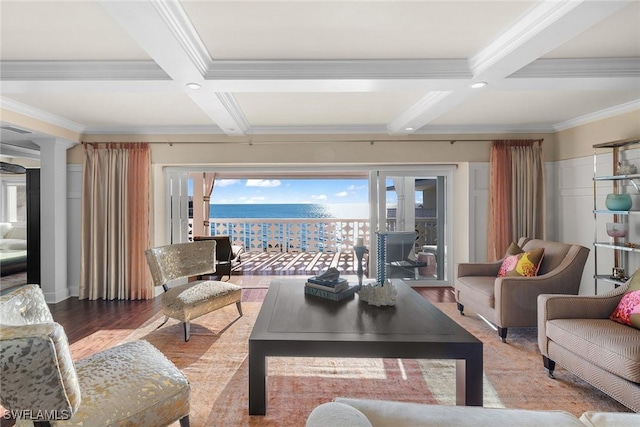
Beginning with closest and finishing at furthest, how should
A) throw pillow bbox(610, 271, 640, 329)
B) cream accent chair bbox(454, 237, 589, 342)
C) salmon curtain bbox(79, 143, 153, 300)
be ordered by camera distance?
throw pillow bbox(610, 271, 640, 329)
cream accent chair bbox(454, 237, 589, 342)
salmon curtain bbox(79, 143, 153, 300)

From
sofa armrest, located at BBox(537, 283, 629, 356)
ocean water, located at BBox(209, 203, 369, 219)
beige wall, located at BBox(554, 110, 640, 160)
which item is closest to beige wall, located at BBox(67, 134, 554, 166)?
beige wall, located at BBox(554, 110, 640, 160)

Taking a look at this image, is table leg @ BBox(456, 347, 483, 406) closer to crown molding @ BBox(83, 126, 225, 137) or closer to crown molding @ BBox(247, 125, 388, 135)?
crown molding @ BBox(247, 125, 388, 135)

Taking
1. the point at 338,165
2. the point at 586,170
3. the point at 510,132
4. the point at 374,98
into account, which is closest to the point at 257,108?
the point at 374,98

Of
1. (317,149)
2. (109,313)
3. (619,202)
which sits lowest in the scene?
(109,313)

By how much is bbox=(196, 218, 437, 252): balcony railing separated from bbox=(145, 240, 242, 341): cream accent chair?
3.87m

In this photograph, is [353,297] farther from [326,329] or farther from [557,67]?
[557,67]

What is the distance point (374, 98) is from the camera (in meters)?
3.22

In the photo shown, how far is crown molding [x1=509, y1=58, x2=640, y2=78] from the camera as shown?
244cm

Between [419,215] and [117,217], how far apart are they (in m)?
4.00

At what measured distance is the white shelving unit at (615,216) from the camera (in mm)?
3316

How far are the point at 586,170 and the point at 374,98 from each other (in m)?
2.76

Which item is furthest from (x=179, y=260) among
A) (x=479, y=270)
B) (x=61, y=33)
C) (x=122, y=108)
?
(x=479, y=270)

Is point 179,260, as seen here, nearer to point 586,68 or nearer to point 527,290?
point 527,290

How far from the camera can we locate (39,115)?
361 cm
